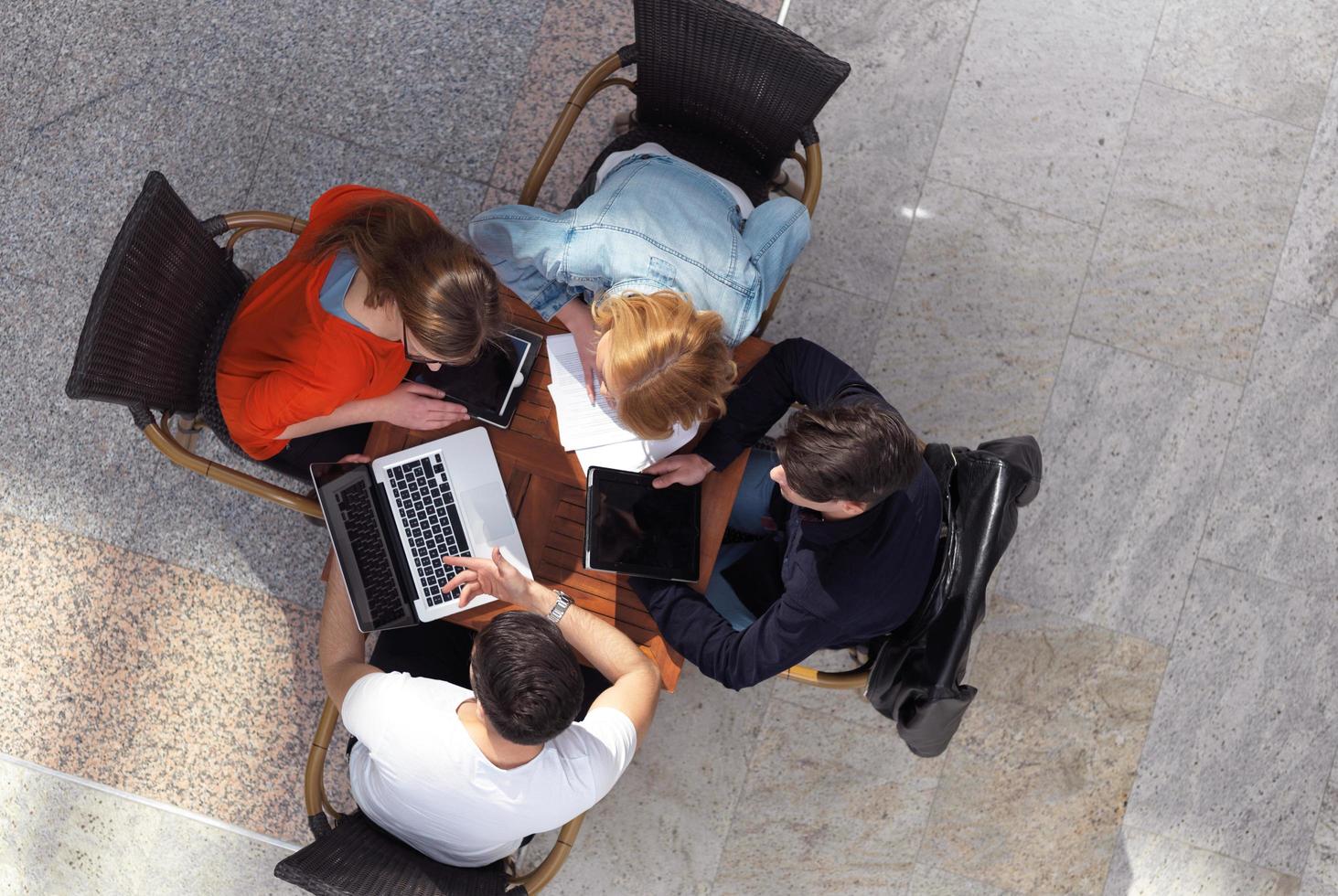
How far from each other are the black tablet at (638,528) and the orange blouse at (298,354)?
49 centimetres

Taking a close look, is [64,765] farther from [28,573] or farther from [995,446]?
[995,446]

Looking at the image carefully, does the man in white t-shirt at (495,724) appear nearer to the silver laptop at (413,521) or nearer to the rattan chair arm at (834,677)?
the silver laptop at (413,521)

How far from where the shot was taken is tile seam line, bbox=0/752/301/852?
2.62 metres

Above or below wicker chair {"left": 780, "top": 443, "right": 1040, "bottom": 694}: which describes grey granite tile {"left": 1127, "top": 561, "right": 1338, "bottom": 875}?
below

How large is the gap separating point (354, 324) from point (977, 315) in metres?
1.77

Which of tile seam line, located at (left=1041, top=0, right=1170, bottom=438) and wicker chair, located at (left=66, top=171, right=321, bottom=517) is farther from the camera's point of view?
tile seam line, located at (left=1041, top=0, right=1170, bottom=438)

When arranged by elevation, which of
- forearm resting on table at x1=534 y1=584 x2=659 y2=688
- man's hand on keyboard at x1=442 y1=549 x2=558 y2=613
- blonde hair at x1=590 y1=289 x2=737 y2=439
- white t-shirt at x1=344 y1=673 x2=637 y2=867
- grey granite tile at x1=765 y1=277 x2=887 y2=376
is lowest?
white t-shirt at x1=344 y1=673 x2=637 y2=867

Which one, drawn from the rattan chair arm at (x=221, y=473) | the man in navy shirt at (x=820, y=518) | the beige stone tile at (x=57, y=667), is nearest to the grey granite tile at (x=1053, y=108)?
the man in navy shirt at (x=820, y=518)

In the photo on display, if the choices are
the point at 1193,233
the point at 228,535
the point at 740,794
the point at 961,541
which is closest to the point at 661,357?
the point at 961,541

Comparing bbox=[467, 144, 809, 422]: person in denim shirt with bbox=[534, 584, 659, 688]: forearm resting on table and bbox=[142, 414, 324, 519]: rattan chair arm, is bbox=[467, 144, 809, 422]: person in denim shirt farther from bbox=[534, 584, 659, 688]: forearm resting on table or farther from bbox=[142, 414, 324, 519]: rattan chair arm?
bbox=[142, 414, 324, 519]: rattan chair arm

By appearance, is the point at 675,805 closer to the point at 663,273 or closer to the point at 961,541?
the point at 961,541

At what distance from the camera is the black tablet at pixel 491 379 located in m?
1.94

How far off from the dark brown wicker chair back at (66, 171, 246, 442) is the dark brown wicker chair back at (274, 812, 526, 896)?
3.00 ft

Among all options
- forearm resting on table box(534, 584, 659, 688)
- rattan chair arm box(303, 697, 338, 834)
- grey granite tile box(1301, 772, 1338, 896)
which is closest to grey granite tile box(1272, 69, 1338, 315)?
grey granite tile box(1301, 772, 1338, 896)
